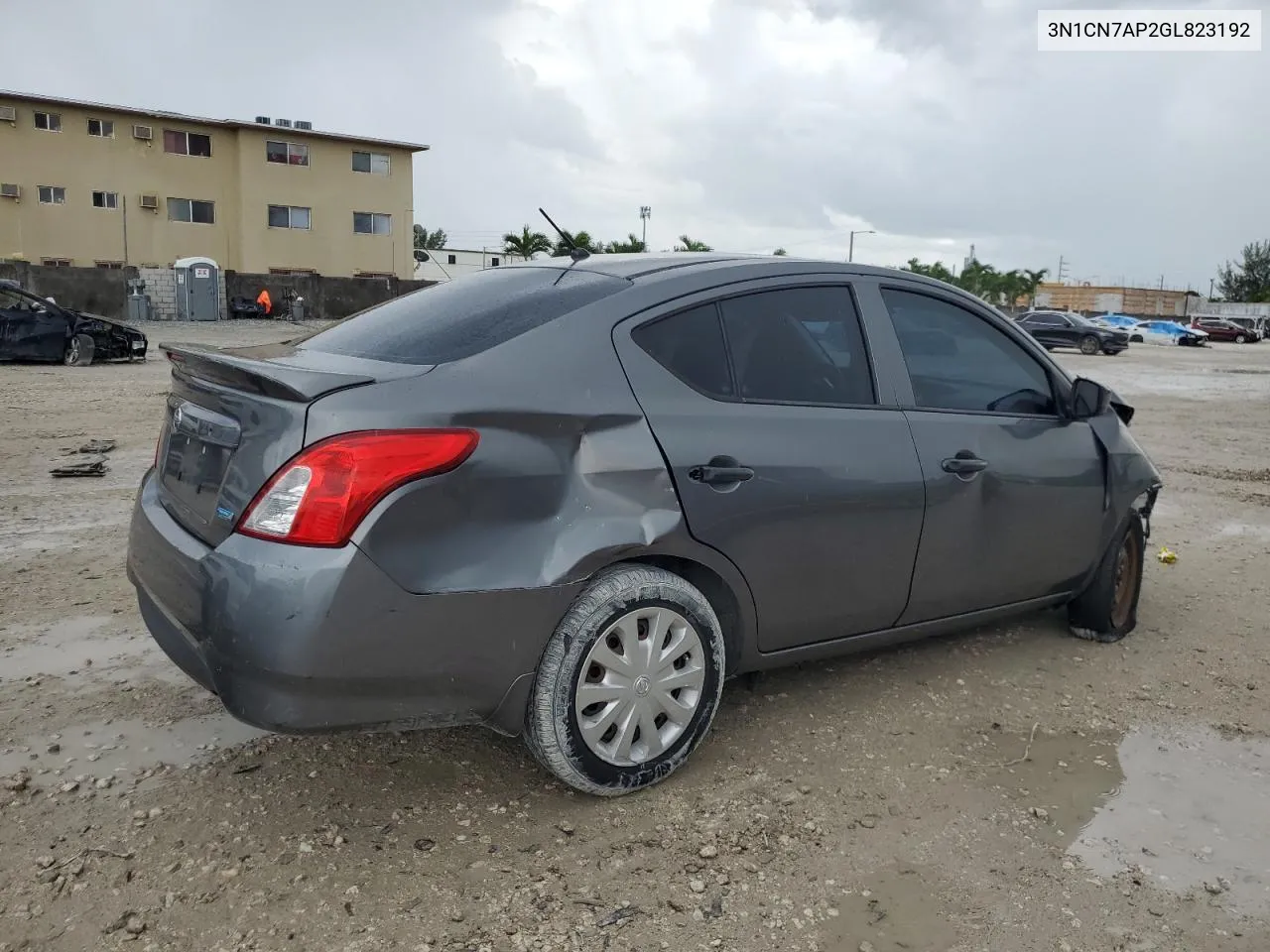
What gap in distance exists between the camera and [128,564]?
332 cm

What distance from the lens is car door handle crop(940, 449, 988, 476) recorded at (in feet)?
12.2

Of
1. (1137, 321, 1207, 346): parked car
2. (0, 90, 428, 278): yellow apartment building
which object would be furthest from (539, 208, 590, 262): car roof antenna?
(1137, 321, 1207, 346): parked car

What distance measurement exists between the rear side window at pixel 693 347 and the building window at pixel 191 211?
42072 millimetres

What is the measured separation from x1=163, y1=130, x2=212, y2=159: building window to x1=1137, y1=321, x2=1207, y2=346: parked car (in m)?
41.3

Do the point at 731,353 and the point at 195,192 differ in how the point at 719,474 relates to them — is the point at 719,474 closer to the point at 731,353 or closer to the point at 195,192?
the point at 731,353

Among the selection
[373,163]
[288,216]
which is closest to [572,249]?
[288,216]

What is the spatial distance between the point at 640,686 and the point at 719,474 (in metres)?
0.66

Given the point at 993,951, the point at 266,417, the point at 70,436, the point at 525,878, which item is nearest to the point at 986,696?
the point at 993,951

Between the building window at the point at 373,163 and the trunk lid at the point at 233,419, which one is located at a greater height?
the building window at the point at 373,163

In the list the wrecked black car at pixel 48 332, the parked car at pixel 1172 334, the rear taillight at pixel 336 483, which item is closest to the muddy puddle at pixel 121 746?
the rear taillight at pixel 336 483

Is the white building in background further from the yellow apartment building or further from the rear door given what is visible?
the rear door

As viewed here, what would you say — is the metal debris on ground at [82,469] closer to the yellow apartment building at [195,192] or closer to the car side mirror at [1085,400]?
the car side mirror at [1085,400]

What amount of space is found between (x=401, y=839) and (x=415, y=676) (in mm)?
516

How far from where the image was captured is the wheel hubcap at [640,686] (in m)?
2.96
